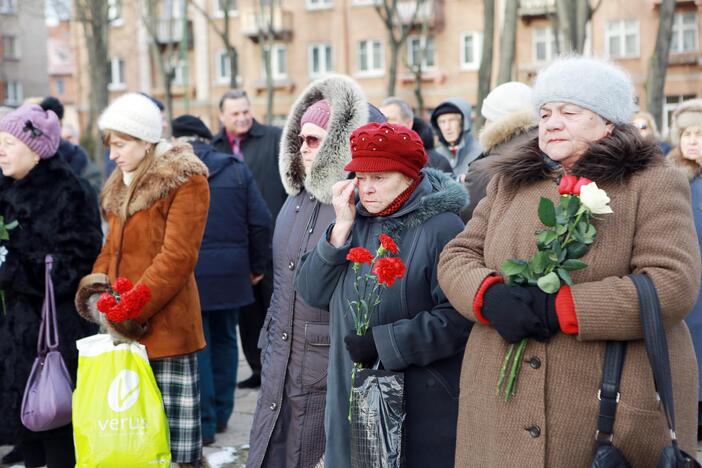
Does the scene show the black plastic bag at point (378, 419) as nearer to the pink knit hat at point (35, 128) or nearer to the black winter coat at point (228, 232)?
the pink knit hat at point (35, 128)

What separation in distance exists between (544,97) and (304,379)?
5.24 feet

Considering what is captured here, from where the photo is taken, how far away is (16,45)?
5562cm

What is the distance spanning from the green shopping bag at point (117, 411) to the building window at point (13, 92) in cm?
5295

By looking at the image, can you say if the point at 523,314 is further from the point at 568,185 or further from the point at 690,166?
the point at 690,166

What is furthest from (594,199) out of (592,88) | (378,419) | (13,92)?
(13,92)

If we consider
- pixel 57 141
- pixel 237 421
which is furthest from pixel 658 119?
pixel 57 141

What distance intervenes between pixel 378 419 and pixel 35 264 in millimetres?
2599

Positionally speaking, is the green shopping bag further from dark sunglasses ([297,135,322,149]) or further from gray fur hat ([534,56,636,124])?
gray fur hat ([534,56,636,124])

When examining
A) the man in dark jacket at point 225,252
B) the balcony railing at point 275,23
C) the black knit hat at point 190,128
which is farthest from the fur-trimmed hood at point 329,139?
the balcony railing at point 275,23

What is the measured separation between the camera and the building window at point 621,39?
37000 millimetres

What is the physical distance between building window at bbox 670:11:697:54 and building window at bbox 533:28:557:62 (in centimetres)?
440

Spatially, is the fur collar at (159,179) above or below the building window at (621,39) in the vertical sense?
below

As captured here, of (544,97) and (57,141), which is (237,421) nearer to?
(57,141)

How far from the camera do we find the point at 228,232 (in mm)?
6699
